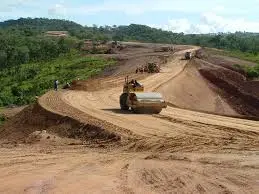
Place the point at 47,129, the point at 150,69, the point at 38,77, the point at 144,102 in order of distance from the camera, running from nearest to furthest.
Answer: the point at 47,129, the point at 144,102, the point at 150,69, the point at 38,77

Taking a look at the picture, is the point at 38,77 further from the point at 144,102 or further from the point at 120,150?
the point at 120,150

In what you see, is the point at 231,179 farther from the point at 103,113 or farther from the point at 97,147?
the point at 103,113

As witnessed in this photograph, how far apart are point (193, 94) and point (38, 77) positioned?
36228mm

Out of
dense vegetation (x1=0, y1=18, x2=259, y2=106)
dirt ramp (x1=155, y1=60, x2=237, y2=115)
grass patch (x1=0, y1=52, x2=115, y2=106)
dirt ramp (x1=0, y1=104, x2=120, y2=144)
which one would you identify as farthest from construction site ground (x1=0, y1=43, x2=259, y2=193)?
dense vegetation (x1=0, y1=18, x2=259, y2=106)

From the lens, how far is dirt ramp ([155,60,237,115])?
44750 millimetres

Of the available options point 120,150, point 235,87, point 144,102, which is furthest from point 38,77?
point 120,150

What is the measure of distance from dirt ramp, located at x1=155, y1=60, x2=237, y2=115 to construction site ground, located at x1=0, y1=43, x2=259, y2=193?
6.22 metres

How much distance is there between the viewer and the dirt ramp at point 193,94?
147 ft

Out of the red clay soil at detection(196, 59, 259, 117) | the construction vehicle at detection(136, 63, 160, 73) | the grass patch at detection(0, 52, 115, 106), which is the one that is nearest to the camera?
the red clay soil at detection(196, 59, 259, 117)

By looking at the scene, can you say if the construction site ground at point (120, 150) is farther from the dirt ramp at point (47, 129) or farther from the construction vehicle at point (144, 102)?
the construction vehicle at point (144, 102)

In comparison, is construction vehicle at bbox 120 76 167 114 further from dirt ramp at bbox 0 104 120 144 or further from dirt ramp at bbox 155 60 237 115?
dirt ramp at bbox 155 60 237 115

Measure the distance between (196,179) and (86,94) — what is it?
2833 centimetres

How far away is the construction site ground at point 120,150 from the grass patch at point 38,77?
18.6 metres

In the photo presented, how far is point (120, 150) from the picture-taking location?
21484 millimetres
